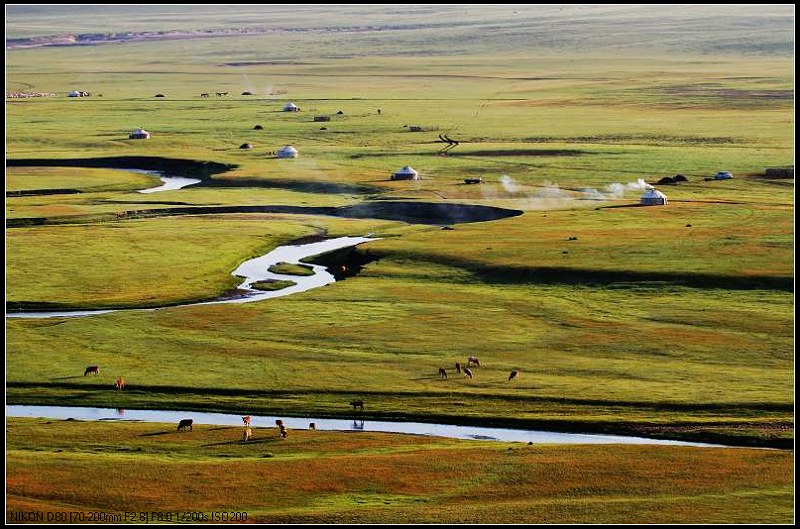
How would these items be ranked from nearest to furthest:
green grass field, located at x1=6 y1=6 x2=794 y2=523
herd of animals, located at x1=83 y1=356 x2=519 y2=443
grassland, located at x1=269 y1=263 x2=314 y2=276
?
green grass field, located at x1=6 y1=6 x2=794 y2=523 → herd of animals, located at x1=83 y1=356 x2=519 y2=443 → grassland, located at x1=269 y1=263 x2=314 y2=276

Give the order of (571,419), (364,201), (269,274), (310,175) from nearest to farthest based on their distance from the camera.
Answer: (571,419), (269,274), (364,201), (310,175)

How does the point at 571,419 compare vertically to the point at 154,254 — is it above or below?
below

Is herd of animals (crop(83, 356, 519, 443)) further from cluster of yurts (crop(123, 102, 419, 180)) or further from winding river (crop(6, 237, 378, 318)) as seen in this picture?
cluster of yurts (crop(123, 102, 419, 180))

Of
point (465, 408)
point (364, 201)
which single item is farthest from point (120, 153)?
point (465, 408)

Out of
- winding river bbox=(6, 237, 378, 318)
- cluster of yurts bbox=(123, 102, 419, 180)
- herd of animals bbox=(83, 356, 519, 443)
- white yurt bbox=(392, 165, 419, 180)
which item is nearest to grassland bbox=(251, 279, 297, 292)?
winding river bbox=(6, 237, 378, 318)

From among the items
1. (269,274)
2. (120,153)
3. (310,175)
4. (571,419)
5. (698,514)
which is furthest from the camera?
(120,153)

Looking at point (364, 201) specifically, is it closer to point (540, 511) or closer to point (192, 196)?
point (192, 196)

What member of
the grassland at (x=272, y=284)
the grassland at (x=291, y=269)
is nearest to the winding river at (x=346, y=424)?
the grassland at (x=272, y=284)
